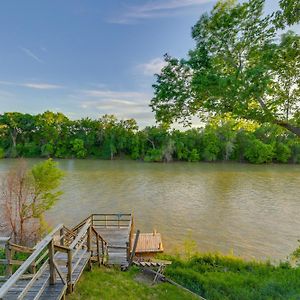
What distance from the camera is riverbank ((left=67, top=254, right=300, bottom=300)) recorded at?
5.84 metres

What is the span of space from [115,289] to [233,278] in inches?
154

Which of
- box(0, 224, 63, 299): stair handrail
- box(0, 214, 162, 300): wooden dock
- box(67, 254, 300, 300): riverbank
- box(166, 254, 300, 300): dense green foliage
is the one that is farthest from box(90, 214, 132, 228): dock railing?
box(0, 224, 63, 299): stair handrail

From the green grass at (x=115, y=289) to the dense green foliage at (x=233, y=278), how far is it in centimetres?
89

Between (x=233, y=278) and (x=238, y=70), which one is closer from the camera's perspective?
(x=238, y=70)

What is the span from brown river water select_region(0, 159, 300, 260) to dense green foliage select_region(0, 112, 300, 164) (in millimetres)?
22888

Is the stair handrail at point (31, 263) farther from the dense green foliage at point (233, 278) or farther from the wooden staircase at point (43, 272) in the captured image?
the dense green foliage at point (233, 278)

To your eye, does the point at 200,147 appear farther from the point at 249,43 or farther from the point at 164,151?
the point at 249,43

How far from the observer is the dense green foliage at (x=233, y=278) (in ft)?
21.2

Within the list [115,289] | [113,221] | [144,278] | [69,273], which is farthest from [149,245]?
[69,273]

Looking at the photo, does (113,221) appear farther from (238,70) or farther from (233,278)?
(238,70)

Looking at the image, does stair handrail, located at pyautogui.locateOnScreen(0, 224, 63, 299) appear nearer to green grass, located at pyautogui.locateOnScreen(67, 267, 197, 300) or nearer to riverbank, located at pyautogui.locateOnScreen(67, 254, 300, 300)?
green grass, located at pyautogui.locateOnScreen(67, 267, 197, 300)

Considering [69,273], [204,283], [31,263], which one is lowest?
[204,283]

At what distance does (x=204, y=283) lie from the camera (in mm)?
7367

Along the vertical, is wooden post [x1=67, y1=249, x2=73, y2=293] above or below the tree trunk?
below
